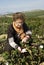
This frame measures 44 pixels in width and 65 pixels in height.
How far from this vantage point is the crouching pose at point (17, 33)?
5.34 metres

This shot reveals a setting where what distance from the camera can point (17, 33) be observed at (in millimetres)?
5480

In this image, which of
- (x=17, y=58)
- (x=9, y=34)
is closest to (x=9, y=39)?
(x=9, y=34)

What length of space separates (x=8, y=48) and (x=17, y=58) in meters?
0.42

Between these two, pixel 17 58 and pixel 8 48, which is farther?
pixel 8 48

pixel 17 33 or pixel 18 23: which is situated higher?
pixel 18 23

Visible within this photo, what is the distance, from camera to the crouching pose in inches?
210

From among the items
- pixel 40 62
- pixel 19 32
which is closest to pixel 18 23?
pixel 19 32

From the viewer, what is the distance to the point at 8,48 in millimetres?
5465

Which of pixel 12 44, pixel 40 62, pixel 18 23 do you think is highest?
pixel 18 23

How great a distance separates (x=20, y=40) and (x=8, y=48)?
0.29 m

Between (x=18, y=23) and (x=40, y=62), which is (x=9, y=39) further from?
(x=40, y=62)

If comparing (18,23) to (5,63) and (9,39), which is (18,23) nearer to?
(9,39)

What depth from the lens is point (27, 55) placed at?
17.1 ft

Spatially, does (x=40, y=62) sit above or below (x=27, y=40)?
below
